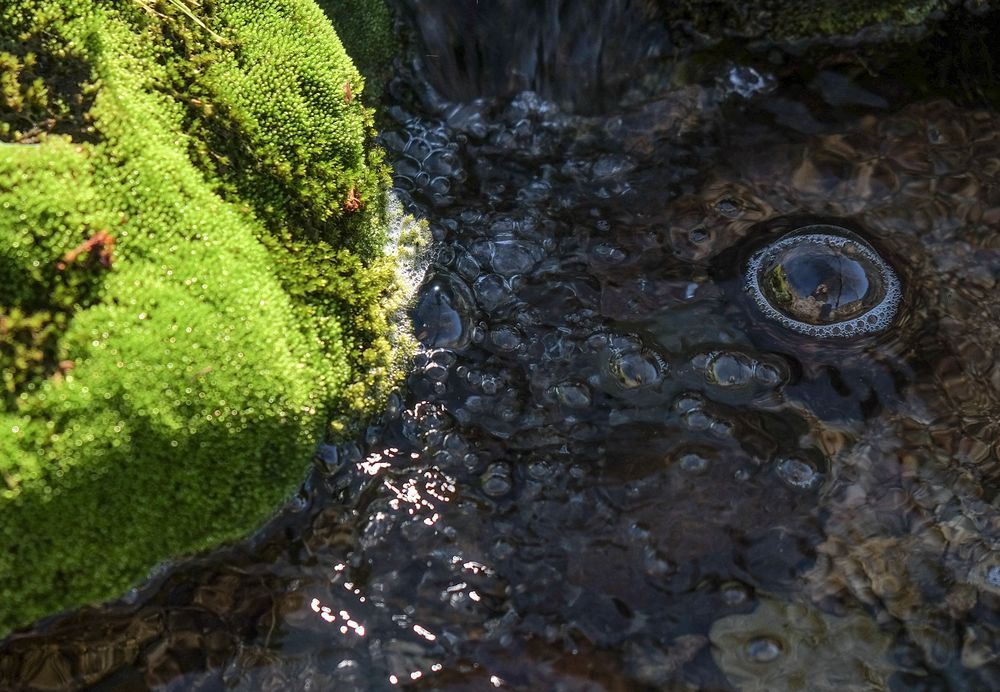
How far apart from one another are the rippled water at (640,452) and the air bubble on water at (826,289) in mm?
72

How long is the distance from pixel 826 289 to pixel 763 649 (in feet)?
6.15

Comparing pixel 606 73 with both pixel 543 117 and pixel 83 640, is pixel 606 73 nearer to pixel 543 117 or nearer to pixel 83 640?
pixel 543 117

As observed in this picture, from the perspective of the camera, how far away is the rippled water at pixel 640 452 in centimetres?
373

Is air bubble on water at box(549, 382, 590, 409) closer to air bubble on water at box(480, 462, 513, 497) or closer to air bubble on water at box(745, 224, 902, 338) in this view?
air bubble on water at box(480, 462, 513, 497)

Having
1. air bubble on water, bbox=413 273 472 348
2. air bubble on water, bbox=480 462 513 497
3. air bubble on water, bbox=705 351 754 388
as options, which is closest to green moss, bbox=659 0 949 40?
air bubble on water, bbox=705 351 754 388

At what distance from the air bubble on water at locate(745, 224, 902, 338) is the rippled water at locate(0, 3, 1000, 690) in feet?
0.24

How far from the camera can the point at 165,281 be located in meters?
3.46

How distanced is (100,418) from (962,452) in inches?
156

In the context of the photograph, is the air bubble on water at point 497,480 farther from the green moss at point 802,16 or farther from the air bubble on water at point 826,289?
the green moss at point 802,16

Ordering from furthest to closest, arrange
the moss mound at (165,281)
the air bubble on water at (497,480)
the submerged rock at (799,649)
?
the air bubble on water at (497,480) → the submerged rock at (799,649) → the moss mound at (165,281)

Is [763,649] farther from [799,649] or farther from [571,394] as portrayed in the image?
[571,394]

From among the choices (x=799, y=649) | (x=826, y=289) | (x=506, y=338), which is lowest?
(x=799, y=649)

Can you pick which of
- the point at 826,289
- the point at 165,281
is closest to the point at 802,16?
the point at 826,289

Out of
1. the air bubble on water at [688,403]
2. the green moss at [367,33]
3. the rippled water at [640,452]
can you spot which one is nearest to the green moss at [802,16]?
the rippled water at [640,452]
